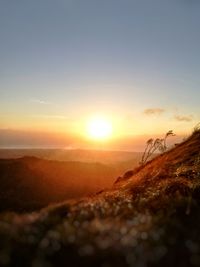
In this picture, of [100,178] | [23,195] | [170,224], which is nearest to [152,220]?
[170,224]

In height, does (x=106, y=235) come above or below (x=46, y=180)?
above

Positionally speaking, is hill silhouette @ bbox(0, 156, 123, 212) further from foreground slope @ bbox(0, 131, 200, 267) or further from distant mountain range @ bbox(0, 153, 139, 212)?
foreground slope @ bbox(0, 131, 200, 267)

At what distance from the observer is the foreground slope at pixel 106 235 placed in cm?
798

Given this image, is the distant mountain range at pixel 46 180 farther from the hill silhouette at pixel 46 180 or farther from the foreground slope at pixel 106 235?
the foreground slope at pixel 106 235

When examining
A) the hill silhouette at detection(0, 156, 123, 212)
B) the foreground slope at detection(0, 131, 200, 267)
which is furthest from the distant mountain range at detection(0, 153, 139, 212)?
the foreground slope at detection(0, 131, 200, 267)

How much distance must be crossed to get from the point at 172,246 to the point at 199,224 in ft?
4.51

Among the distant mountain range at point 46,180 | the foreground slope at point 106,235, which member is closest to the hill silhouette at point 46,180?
the distant mountain range at point 46,180

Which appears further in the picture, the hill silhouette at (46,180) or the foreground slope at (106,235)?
the hill silhouette at (46,180)

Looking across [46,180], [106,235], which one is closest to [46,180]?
[46,180]

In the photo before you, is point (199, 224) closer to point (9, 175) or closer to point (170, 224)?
point (170, 224)

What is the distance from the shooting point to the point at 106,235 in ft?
28.4

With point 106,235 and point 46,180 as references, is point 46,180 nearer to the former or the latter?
point 46,180

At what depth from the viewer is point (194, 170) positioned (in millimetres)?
15938

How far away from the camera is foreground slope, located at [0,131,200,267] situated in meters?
7.98
